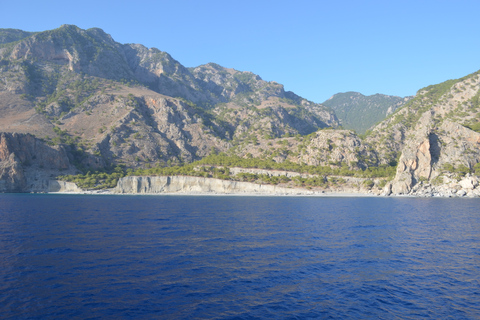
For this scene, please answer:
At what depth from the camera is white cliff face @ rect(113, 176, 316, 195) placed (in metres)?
158

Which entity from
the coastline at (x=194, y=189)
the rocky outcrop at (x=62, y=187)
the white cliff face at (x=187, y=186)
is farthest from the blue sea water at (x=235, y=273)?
the rocky outcrop at (x=62, y=187)

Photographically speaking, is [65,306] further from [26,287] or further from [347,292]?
[347,292]

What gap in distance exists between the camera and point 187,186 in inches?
6437

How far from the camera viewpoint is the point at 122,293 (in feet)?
72.3

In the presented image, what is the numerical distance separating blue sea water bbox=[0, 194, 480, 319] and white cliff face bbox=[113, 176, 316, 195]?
362 feet

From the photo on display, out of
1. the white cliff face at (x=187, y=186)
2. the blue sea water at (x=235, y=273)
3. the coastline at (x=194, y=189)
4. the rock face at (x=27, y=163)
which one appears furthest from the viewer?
the white cliff face at (x=187, y=186)


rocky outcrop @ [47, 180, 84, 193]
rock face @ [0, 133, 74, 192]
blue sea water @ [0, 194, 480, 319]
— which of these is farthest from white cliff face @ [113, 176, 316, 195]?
blue sea water @ [0, 194, 480, 319]

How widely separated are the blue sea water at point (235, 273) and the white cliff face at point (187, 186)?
4341 inches

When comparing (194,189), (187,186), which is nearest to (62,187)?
(187,186)

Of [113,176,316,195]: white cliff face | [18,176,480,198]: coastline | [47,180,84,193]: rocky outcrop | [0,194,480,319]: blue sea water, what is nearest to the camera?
[0,194,480,319]: blue sea water

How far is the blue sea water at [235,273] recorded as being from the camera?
20016 mm

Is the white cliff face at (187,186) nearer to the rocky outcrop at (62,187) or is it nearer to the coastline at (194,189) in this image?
the coastline at (194,189)

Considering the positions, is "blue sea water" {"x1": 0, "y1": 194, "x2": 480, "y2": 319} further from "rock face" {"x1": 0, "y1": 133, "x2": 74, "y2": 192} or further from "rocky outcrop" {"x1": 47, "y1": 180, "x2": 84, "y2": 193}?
"rock face" {"x1": 0, "y1": 133, "x2": 74, "y2": 192}

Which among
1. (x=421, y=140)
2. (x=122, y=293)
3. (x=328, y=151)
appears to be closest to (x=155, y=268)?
(x=122, y=293)
